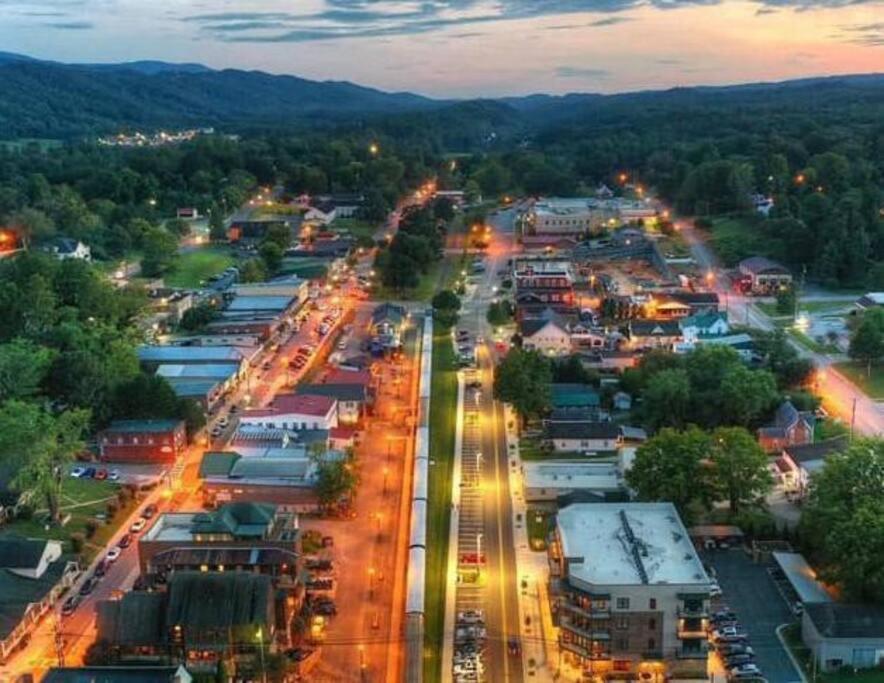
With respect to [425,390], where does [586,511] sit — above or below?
above

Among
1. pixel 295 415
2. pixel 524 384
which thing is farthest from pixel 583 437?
pixel 295 415

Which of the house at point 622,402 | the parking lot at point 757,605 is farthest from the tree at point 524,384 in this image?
the parking lot at point 757,605

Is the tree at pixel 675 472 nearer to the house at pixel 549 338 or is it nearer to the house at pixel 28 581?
the house at pixel 28 581

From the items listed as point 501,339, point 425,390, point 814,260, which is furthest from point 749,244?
point 425,390

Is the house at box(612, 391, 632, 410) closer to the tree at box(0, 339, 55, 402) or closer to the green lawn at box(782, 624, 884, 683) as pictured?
the green lawn at box(782, 624, 884, 683)

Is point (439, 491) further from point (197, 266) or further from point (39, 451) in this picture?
point (197, 266)

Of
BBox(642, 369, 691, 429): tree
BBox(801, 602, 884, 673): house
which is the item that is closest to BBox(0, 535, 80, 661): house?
BBox(801, 602, 884, 673): house

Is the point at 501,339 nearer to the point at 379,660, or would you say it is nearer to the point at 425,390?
the point at 425,390

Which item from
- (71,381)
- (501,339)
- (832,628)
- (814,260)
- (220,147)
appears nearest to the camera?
(832,628)
